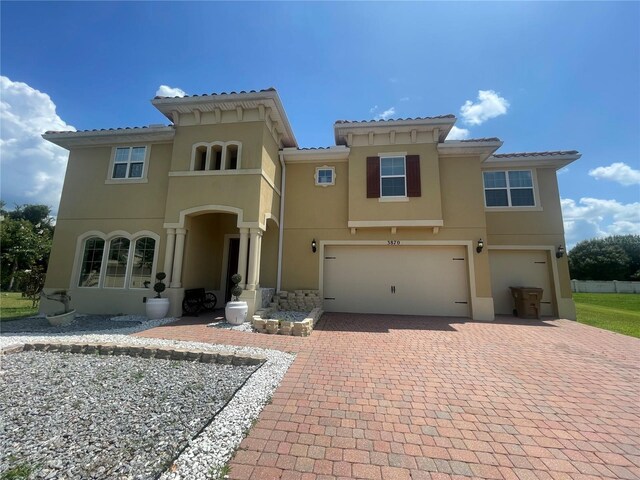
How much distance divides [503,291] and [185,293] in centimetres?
1199

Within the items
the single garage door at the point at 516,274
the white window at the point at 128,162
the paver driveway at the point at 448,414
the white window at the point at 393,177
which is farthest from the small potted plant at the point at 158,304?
the single garage door at the point at 516,274

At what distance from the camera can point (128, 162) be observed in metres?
9.88

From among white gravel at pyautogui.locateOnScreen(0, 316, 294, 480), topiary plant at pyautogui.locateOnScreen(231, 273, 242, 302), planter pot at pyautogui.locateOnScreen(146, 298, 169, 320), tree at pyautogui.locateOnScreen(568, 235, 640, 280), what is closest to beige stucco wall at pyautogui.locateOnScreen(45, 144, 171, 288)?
planter pot at pyautogui.locateOnScreen(146, 298, 169, 320)

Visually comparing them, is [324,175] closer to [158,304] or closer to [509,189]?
[158,304]

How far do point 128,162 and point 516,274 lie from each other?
1588cm

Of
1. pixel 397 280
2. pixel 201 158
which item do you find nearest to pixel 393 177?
pixel 397 280

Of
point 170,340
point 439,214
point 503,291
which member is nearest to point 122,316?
point 170,340

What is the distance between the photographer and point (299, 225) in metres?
10.2

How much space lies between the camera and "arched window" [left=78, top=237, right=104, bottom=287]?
9312 mm

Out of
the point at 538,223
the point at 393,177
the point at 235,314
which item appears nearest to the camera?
the point at 235,314

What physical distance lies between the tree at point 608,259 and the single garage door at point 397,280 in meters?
41.9

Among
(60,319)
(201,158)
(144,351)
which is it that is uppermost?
(201,158)

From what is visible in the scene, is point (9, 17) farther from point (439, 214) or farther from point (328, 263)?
point (439, 214)

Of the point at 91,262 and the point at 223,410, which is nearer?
the point at 223,410
